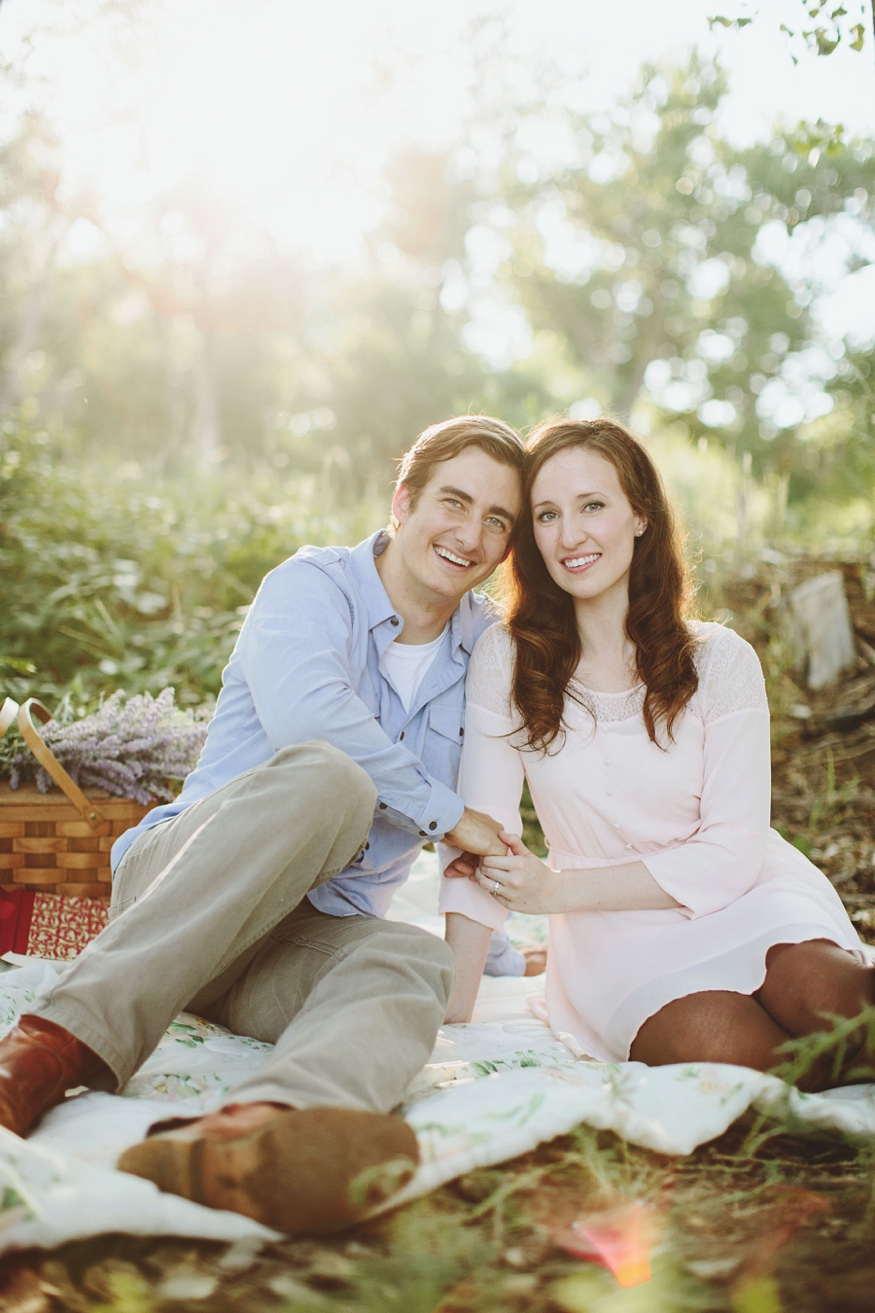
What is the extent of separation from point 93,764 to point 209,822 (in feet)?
3.38

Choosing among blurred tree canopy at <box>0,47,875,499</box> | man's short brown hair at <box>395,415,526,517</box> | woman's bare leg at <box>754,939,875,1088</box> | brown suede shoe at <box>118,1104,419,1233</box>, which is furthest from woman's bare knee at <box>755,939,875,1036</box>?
blurred tree canopy at <box>0,47,875,499</box>

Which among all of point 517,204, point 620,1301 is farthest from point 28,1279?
point 517,204

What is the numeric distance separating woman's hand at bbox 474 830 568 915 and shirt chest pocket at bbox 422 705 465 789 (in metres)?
0.27

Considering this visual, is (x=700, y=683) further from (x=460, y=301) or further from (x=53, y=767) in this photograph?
(x=460, y=301)

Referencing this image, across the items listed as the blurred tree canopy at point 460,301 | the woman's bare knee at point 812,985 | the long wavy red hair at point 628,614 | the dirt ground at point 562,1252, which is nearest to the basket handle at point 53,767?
the long wavy red hair at point 628,614

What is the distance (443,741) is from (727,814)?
2.13 ft

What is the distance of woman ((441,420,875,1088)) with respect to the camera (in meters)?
1.93

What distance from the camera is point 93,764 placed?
2555 millimetres

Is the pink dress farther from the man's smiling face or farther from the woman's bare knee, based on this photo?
the man's smiling face

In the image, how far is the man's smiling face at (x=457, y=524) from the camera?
2191 mm

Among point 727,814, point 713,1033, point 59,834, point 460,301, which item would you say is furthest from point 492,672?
point 460,301

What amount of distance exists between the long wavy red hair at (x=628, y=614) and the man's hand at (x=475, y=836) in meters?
0.21

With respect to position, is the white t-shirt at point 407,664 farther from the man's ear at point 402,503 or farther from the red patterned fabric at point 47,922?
the red patterned fabric at point 47,922

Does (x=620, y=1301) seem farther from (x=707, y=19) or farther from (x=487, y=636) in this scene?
A: (x=707, y=19)
